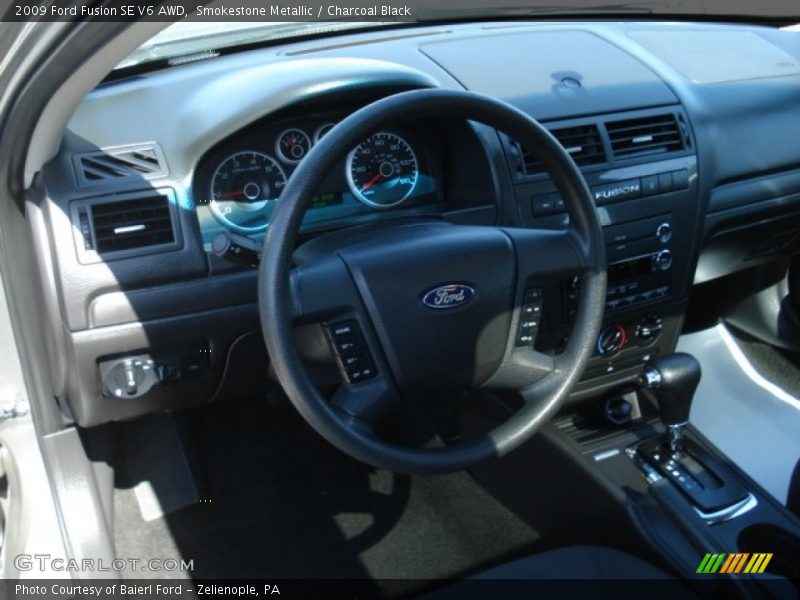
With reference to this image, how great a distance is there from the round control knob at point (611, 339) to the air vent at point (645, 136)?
459 millimetres

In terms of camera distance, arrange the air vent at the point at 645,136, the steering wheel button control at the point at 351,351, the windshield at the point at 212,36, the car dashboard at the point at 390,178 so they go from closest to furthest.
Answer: the steering wheel button control at the point at 351,351
the car dashboard at the point at 390,178
the windshield at the point at 212,36
the air vent at the point at 645,136

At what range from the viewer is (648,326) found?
243 centimetres

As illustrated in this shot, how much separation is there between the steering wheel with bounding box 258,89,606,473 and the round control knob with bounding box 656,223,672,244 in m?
0.64

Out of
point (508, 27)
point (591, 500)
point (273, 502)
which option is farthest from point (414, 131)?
point (273, 502)

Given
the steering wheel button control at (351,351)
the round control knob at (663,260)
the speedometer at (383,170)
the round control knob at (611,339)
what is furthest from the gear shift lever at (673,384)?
the steering wheel button control at (351,351)

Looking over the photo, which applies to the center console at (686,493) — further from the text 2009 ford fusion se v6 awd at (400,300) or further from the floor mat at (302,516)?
the floor mat at (302,516)

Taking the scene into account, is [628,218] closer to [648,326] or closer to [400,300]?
[648,326]

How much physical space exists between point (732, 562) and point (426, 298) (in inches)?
40.9

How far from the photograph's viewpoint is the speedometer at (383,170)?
1.99 metres

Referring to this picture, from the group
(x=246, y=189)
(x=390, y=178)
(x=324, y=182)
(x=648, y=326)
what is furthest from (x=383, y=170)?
(x=648, y=326)

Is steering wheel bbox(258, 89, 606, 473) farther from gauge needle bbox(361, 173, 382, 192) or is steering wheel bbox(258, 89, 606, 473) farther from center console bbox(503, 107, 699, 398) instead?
center console bbox(503, 107, 699, 398)

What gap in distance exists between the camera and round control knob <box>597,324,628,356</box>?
2.37 m

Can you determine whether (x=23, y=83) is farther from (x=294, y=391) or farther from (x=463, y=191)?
(x=463, y=191)

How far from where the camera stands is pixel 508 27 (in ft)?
8.30
